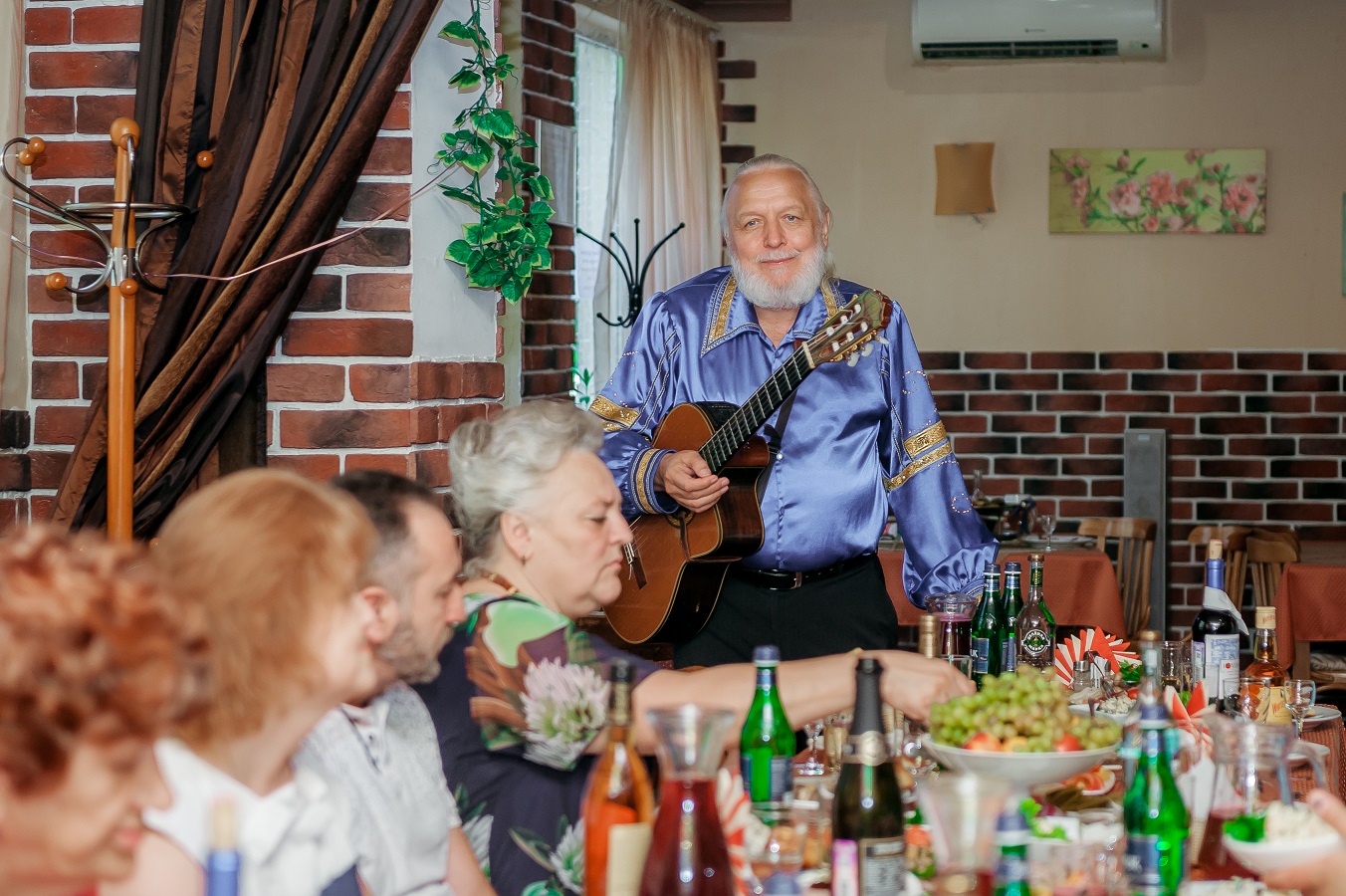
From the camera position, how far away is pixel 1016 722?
1619 millimetres

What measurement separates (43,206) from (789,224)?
1325mm

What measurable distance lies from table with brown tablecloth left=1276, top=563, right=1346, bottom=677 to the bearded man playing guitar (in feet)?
6.27

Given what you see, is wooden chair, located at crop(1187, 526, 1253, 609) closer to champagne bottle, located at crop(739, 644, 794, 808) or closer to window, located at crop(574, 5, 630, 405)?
window, located at crop(574, 5, 630, 405)

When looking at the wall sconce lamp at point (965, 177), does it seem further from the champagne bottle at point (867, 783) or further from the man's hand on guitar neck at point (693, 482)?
the champagne bottle at point (867, 783)

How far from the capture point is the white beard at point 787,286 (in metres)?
2.87

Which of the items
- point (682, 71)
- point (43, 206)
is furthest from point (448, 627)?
point (682, 71)

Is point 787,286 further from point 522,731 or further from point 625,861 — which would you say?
point 625,861

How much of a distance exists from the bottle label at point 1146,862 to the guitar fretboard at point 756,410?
54.6 inches

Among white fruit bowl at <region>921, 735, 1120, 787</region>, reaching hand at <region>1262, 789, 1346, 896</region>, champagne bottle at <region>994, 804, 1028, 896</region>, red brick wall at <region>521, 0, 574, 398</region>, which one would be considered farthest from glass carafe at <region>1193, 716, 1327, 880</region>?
red brick wall at <region>521, 0, 574, 398</region>

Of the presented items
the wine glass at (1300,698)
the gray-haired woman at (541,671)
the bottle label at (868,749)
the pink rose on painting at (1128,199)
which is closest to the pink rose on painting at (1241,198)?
the pink rose on painting at (1128,199)

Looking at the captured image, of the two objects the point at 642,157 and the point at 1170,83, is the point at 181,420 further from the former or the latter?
the point at 1170,83

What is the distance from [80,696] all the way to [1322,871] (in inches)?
43.6

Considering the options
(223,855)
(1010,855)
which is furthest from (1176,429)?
(223,855)

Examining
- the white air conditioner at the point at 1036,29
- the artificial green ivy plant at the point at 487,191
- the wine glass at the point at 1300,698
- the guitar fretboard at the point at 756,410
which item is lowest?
the wine glass at the point at 1300,698
